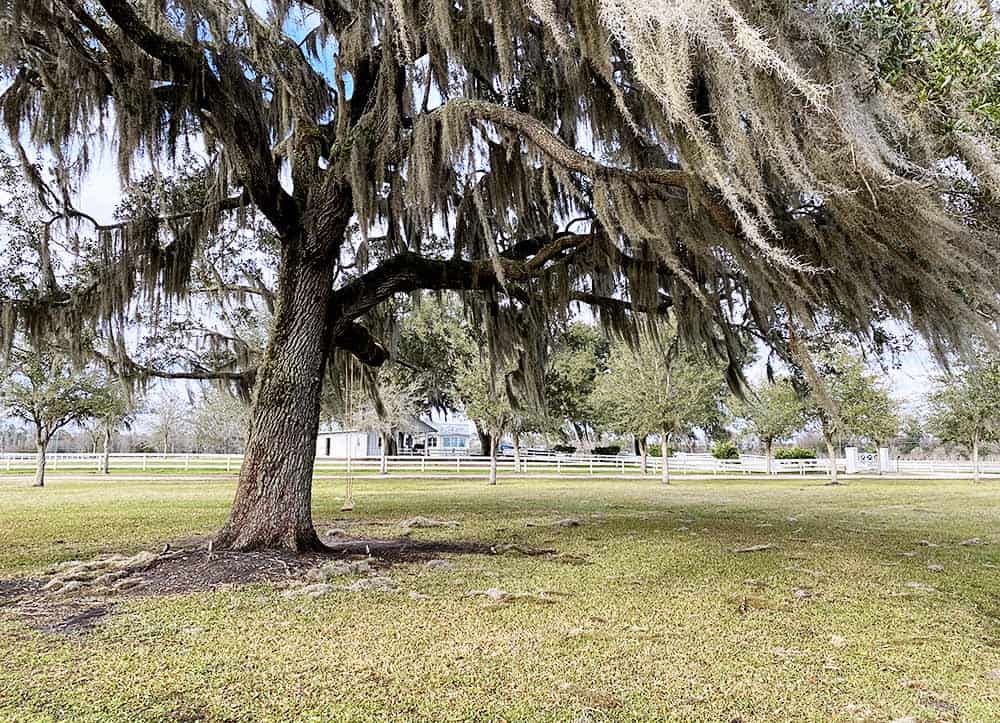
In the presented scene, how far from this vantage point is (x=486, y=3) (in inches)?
155

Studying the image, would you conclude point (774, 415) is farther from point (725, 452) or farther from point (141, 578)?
point (141, 578)

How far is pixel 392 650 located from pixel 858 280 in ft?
10.4

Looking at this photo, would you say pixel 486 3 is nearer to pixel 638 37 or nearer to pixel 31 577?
pixel 638 37

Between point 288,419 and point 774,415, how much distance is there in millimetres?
21853

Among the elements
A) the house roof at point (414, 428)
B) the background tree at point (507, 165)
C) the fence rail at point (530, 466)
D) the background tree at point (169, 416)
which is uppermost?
the background tree at point (507, 165)

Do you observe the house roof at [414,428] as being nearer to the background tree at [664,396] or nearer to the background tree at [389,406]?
the background tree at [389,406]

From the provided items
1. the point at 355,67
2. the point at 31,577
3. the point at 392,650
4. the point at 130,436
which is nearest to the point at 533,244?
the point at 355,67

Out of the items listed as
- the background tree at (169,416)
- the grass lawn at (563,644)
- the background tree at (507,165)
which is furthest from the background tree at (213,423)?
the grass lawn at (563,644)

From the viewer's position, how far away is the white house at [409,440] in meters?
33.9

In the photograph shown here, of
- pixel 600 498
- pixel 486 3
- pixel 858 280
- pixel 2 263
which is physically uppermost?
pixel 486 3

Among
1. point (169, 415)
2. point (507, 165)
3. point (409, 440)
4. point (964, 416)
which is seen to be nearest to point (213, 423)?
point (169, 415)

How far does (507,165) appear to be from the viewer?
5297mm

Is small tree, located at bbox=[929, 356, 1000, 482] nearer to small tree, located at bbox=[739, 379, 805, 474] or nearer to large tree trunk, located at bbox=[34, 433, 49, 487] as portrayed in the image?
small tree, located at bbox=[739, 379, 805, 474]

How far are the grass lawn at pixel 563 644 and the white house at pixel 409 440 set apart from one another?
2253 centimetres
